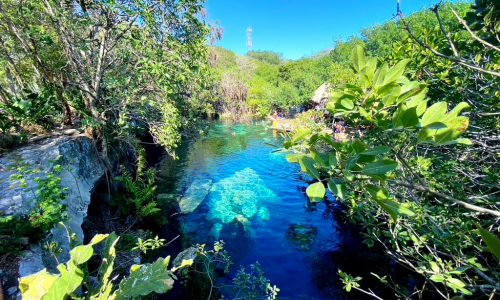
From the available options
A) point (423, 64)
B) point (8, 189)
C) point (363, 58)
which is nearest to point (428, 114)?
point (363, 58)

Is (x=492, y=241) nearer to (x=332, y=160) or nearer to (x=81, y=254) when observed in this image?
(x=332, y=160)

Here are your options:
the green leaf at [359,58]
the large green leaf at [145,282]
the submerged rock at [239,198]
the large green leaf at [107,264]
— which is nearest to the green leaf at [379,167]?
the green leaf at [359,58]

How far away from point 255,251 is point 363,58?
23.8 feet

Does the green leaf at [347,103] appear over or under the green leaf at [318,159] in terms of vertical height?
over

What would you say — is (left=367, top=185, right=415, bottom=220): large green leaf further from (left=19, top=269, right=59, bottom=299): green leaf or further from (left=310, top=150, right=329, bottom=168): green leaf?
(left=19, top=269, right=59, bottom=299): green leaf

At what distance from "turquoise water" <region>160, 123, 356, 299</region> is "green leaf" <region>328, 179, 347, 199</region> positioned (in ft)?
10.8

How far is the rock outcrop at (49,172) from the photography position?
4086 millimetres

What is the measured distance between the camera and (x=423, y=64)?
11.1ft

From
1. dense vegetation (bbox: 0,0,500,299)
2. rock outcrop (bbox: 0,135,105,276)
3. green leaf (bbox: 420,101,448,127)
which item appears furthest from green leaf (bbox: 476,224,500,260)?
rock outcrop (bbox: 0,135,105,276)

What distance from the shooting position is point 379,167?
1.00 metres

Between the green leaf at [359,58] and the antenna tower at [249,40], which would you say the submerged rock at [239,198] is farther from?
the antenna tower at [249,40]

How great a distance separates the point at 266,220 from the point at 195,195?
3.37 m

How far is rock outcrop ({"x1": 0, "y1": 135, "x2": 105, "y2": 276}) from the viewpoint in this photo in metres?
4.09

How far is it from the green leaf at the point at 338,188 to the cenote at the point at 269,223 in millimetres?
1881
